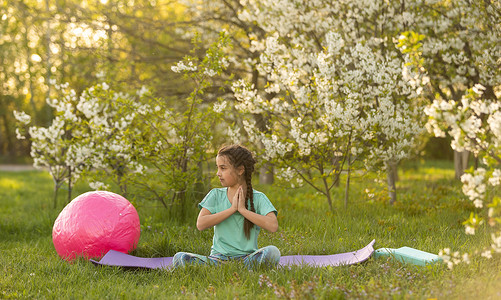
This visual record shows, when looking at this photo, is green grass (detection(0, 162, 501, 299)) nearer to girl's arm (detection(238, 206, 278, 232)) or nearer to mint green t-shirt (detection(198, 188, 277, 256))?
mint green t-shirt (detection(198, 188, 277, 256))

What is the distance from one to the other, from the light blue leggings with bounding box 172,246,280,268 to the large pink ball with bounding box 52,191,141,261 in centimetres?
79

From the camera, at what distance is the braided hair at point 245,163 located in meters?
4.31

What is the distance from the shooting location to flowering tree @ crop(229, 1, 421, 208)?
625 cm

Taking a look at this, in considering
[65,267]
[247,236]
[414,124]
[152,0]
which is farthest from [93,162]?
[152,0]

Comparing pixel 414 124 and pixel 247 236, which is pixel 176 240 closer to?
pixel 247 236

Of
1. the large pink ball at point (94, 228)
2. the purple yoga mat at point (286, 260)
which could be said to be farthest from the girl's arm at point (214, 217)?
the large pink ball at point (94, 228)

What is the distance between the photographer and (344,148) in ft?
22.2

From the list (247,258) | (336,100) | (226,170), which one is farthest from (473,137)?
(336,100)

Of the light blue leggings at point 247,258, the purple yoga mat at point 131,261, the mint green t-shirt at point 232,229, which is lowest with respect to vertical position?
the purple yoga mat at point 131,261

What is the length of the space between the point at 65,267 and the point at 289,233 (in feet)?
8.22

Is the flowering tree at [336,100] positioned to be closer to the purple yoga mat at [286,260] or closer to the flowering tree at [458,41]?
the flowering tree at [458,41]

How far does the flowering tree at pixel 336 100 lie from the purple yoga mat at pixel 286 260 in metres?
1.76

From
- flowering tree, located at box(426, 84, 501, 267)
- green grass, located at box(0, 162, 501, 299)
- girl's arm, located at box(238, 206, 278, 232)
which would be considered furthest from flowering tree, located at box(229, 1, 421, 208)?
flowering tree, located at box(426, 84, 501, 267)

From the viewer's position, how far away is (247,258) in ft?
14.4
